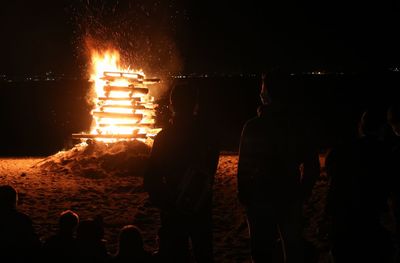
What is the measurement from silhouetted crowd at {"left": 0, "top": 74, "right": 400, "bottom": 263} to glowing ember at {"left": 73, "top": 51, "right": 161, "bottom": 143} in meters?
8.67

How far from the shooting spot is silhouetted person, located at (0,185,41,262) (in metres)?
4.00

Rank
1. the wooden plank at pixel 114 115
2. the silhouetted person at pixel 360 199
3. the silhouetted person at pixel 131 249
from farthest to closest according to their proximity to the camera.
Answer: the wooden plank at pixel 114 115, the silhouetted person at pixel 131 249, the silhouetted person at pixel 360 199

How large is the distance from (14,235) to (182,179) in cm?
181

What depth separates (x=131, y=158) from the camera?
451 inches

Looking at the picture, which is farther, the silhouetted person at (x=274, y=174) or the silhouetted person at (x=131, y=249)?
A: the silhouetted person at (x=131, y=249)

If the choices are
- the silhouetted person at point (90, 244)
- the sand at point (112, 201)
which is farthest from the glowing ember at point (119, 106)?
the silhouetted person at point (90, 244)

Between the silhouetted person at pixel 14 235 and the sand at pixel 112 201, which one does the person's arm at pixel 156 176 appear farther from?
the sand at pixel 112 201

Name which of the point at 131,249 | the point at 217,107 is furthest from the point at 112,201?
the point at 217,107

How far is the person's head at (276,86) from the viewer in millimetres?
3535

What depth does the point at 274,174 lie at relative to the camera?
11.3ft

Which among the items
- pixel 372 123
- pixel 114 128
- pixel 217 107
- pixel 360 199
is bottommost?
pixel 360 199

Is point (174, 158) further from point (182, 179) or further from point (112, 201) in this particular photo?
point (112, 201)

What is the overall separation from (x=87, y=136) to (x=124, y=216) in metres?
5.31

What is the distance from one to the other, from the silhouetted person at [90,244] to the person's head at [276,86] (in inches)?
78.2
